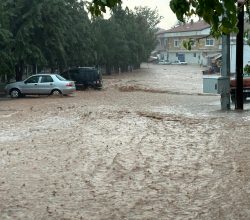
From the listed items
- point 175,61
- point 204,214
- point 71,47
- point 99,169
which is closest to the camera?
point 204,214

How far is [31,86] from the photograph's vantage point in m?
26.6

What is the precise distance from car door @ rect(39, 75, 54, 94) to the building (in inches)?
2338

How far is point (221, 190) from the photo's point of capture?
7.20 m

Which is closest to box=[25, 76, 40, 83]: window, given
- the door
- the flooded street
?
the flooded street

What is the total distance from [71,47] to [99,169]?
30.3m

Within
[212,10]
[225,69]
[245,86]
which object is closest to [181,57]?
[245,86]

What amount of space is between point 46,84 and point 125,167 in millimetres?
18175

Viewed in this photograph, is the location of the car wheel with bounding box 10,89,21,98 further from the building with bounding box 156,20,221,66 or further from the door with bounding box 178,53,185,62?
the door with bounding box 178,53,185,62

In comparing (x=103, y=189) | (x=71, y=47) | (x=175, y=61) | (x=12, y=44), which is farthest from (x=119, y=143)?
(x=175, y=61)

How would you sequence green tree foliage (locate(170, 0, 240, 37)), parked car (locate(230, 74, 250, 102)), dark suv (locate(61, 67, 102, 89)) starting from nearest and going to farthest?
green tree foliage (locate(170, 0, 240, 37)), parked car (locate(230, 74, 250, 102)), dark suv (locate(61, 67, 102, 89))

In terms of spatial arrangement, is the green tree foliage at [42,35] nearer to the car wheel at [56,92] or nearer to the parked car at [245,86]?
the car wheel at [56,92]

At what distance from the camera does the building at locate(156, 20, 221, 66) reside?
89938mm

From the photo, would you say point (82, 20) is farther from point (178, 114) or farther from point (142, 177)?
point (142, 177)

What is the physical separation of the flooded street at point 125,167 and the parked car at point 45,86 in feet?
29.5
